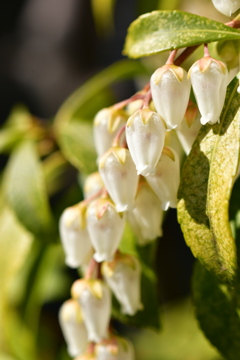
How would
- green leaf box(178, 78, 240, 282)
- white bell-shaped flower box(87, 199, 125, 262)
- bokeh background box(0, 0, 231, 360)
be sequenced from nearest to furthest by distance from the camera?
green leaf box(178, 78, 240, 282) < white bell-shaped flower box(87, 199, 125, 262) < bokeh background box(0, 0, 231, 360)

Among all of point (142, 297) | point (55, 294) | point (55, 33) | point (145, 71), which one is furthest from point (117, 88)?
point (142, 297)

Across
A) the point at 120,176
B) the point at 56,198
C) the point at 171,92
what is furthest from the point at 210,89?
the point at 56,198

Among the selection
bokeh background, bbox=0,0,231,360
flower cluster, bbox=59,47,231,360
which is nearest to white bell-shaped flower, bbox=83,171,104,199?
flower cluster, bbox=59,47,231,360

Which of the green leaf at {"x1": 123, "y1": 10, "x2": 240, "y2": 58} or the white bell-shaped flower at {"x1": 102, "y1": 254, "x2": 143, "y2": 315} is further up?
the green leaf at {"x1": 123, "y1": 10, "x2": 240, "y2": 58}

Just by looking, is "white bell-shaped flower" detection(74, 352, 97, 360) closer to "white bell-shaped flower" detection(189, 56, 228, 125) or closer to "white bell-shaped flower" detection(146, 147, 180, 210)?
"white bell-shaped flower" detection(146, 147, 180, 210)

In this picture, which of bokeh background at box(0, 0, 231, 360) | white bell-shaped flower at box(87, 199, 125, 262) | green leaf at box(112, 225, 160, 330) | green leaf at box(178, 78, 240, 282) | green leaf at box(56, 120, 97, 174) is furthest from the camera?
bokeh background at box(0, 0, 231, 360)

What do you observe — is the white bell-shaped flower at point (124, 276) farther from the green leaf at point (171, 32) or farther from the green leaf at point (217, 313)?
the green leaf at point (171, 32)

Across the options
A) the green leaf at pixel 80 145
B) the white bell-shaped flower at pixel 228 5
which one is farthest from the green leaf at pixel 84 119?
the white bell-shaped flower at pixel 228 5
